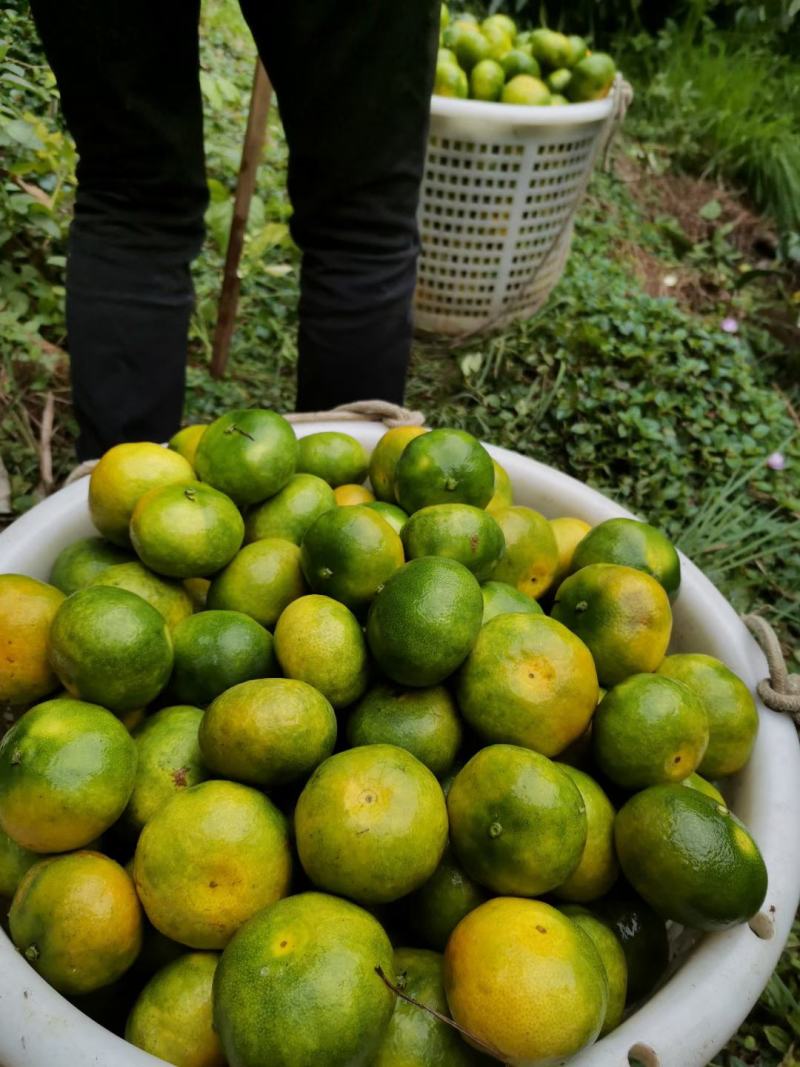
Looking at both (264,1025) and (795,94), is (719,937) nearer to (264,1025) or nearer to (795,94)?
(264,1025)

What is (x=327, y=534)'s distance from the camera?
1.47 meters

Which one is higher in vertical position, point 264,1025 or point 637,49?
point 637,49

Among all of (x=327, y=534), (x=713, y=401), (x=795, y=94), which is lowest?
(x=713, y=401)

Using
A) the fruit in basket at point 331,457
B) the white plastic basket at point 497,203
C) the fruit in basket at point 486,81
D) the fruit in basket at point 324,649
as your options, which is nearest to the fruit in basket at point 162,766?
the fruit in basket at point 324,649

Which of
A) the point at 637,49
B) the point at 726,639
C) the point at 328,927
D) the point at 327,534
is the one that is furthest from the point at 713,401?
the point at 637,49

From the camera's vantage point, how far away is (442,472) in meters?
1.66

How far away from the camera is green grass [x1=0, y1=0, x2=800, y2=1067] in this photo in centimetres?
275

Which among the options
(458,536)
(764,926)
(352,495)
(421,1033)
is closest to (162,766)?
(421,1033)

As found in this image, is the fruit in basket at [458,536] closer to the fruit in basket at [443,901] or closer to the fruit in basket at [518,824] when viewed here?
the fruit in basket at [518,824]

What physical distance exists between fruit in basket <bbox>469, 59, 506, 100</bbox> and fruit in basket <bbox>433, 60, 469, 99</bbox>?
95 millimetres

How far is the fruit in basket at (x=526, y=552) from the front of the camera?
1697 millimetres

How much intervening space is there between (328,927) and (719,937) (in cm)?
64

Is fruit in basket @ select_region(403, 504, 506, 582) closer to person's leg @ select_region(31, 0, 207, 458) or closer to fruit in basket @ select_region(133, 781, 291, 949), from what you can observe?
fruit in basket @ select_region(133, 781, 291, 949)

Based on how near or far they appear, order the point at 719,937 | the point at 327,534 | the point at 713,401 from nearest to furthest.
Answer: the point at 719,937 < the point at 327,534 < the point at 713,401
